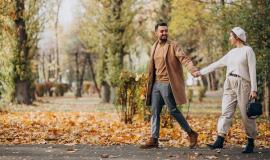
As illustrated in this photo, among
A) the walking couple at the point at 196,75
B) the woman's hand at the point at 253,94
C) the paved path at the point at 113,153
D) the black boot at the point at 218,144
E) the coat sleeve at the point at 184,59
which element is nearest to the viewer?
the paved path at the point at 113,153

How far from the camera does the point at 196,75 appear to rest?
10078 millimetres

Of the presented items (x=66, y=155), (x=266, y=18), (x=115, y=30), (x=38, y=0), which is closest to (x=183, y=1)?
(x=115, y=30)

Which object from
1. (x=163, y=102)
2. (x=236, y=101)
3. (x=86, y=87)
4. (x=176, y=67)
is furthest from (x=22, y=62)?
(x=86, y=87)

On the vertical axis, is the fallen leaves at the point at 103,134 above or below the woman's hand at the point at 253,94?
below

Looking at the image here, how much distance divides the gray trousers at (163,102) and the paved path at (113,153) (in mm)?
437

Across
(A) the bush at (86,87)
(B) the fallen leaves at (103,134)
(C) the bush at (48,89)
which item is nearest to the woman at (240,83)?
(B) the fallen leaves at (103,134)

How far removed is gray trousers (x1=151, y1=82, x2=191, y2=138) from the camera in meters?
10.2

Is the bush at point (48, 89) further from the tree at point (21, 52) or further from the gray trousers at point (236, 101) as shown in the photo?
the gray trousers at point (236, 101)

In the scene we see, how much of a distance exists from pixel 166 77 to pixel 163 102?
506mm

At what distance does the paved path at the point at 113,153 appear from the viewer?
914 centimetres

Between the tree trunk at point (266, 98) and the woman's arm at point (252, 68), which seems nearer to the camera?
the woman's arm at point (252, 68)

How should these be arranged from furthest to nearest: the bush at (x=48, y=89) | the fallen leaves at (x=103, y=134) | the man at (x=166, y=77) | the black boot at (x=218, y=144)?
1. the bush at (x=48, y=89)
2. the fallen leaves at (x=103, y=134)
3. the man at (x=166, y=77)
4. the black boot at (x=218, y=144)

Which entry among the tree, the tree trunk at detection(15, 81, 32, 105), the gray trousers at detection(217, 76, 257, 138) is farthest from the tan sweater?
the tree trunk at detection(15, 81, 32, 105)

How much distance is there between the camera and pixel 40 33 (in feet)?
101
